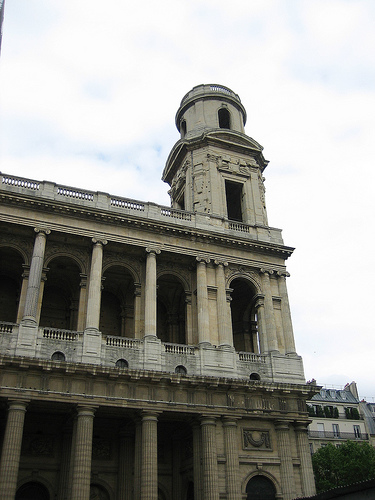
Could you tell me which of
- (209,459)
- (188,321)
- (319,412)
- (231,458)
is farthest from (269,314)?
(319,412)

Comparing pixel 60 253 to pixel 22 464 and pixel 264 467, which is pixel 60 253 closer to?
pixel 22 464

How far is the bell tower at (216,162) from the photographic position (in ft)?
110

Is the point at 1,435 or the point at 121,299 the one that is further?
the point at 121,299

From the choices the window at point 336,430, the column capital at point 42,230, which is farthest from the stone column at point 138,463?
the window at point 336,430

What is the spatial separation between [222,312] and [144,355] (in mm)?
5279

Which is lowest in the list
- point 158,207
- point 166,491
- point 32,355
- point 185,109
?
point 166,491

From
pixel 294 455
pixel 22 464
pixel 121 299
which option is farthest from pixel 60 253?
pixel 294 455

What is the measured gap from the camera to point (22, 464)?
1014 inches

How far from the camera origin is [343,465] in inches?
1603

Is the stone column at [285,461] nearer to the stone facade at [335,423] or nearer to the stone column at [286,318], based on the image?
the stone column at [286,318]

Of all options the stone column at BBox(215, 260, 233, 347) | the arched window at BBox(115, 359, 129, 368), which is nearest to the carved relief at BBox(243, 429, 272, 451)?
the stone column at BBox(215, 260, 233, 347)

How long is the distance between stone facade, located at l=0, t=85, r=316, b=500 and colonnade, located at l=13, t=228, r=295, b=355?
0.07 meters

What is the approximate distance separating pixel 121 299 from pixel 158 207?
19.9ft

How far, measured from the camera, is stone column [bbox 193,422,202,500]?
24.3 meters
